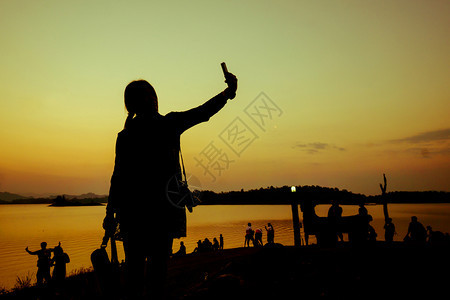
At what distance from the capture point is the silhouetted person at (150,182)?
2256 millimetres

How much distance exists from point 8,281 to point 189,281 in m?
24.9

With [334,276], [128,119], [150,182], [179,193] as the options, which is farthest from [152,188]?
[334,276]

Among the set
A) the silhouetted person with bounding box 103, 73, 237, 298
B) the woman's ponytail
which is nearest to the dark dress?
the silhouetted person with bounding box 103, 73, 237, 298

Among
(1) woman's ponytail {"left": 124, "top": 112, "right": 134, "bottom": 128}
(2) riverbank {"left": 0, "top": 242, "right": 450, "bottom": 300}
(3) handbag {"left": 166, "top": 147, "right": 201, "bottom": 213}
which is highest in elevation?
(1) woman's ponytail {"left": 124, "top": 112, "right": 134, "bottom": 128}

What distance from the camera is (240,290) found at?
3715mm

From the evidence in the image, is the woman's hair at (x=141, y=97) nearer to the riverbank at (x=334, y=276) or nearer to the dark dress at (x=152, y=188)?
the dark dress at (x=152, y=188)

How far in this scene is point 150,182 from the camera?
2.29 metres

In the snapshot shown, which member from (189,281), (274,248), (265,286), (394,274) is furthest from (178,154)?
(189,281)

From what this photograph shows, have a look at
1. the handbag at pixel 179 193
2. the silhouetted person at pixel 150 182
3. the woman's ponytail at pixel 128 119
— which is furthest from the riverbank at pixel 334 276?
the woman's ponytail at pixel 128 119

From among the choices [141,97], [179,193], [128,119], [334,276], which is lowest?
[334,276]

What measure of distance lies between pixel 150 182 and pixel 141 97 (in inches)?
28.8

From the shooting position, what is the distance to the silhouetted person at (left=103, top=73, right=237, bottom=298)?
2.26 meters

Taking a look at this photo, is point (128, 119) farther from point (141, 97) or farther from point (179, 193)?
point (179, 193)

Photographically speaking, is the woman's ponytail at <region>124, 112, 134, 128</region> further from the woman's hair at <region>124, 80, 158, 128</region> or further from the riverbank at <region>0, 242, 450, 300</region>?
the riverbank at <region>0, 242, 450, 300</region>
